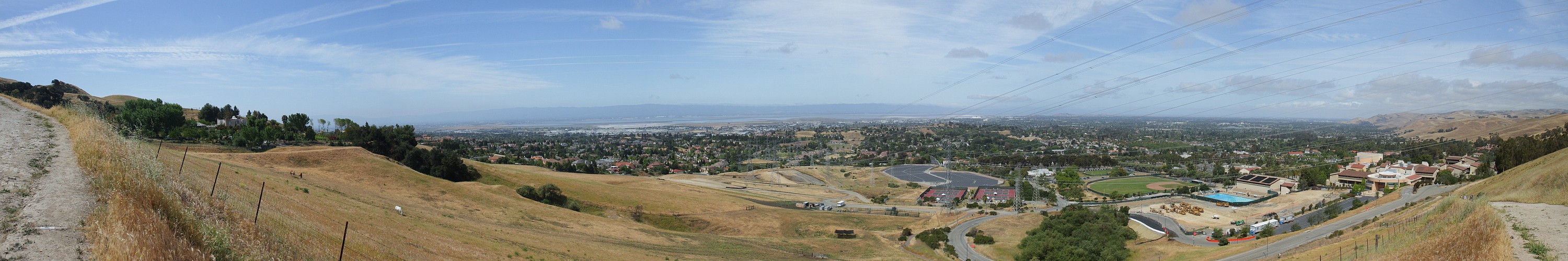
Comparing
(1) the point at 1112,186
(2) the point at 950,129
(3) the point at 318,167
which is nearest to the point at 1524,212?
(3) the point at 318,167

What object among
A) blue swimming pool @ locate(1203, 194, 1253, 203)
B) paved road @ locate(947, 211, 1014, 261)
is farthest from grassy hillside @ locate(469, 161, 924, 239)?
blue swimming pool @ locate(1203, 194, 1253, 203)

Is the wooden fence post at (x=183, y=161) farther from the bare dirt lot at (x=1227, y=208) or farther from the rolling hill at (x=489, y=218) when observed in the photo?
the bare dirt lot at (x=1227, y=208)

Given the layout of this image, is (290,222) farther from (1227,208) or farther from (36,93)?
(36,93)

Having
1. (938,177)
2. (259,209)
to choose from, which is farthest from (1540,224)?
(938,177)

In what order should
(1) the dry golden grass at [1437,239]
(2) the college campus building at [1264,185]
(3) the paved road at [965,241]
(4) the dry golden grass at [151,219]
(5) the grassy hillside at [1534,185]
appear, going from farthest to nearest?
(2) the college campus building at [1264,185] < (3) the paved road at [965,241] < (5) the grassy hillside at [1534,185] < (1) the dry golden grass at [1437,239] < (4) the dry golden grass at [151,219]

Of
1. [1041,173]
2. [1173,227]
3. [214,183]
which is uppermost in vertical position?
[214,183]

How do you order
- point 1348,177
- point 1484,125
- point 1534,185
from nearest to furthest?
1. point 1534,185
2. point 1348,177
3. point 1484,125

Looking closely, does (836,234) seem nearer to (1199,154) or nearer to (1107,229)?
(1107,229)

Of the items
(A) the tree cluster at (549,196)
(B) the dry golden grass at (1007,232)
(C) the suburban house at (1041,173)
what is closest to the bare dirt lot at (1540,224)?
(B) the dry golden grass at (1007,232)
